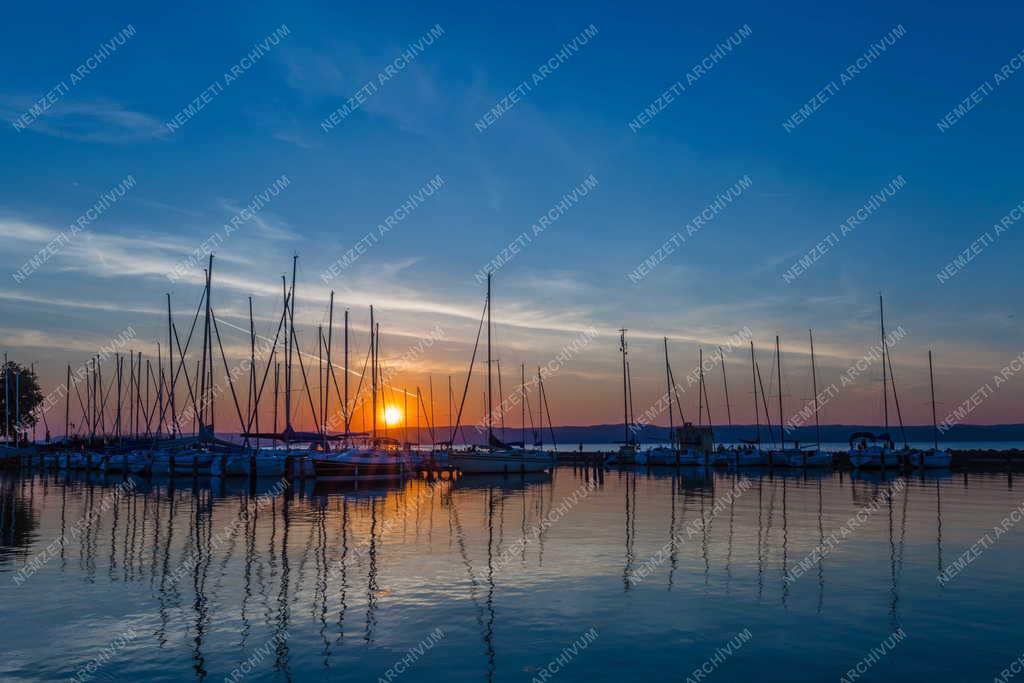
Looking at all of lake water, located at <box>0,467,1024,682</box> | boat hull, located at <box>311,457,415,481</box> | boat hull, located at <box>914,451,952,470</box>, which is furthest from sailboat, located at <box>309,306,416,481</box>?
boat hull, located at <box>914,451,952,470</box>

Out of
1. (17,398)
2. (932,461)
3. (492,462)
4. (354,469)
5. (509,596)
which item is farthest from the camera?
(17,398)

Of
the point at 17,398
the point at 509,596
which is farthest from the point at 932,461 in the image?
the point at 17,398

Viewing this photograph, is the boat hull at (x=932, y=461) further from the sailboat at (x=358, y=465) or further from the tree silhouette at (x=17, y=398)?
the tree silhouette at (x=17, y=398)

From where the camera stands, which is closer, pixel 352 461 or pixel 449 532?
pixel 449 532

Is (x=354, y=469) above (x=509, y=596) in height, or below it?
above

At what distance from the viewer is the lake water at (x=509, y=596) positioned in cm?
1279

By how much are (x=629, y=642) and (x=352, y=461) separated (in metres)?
47.3

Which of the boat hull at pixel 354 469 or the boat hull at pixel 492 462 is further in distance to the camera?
the boat hull at pixel 492 462

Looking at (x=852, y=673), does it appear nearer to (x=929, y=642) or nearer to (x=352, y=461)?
(x=929, y=642)

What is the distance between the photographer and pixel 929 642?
14.0m

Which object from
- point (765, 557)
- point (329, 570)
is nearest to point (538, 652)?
point (329, 570)

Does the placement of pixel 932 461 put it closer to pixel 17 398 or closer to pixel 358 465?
pixel 358 465

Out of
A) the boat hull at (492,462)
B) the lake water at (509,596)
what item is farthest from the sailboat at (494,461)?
the lake water at (509,596)

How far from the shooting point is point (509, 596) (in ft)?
57.5
